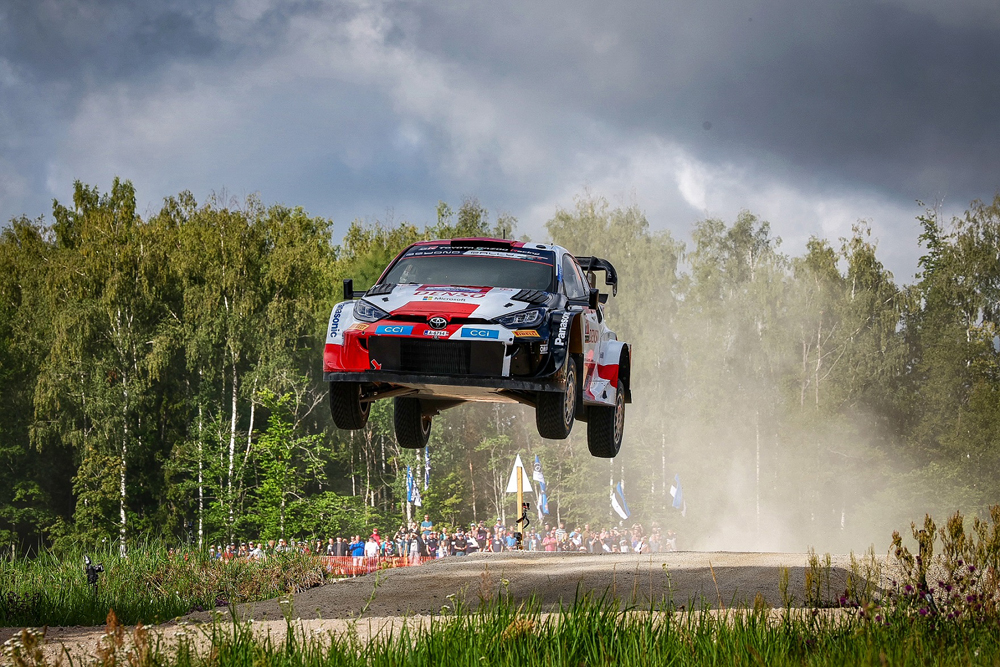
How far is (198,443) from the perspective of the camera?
40625mm

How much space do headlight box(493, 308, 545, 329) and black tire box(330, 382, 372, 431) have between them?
1280 mm

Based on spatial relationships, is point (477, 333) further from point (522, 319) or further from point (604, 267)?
point (604, 267)

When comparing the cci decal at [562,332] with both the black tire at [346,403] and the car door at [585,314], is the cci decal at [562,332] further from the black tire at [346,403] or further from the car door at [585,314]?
the black tire at [346,403]

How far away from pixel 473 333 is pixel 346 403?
1315 mm

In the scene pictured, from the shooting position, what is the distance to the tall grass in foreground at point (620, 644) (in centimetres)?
638

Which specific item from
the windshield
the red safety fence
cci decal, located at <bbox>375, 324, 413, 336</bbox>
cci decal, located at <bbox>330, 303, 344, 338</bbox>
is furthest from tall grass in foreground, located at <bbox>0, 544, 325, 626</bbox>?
cci decal, located at <bbox>375, 324, 413, 336</bbox>

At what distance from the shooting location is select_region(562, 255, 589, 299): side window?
28.0 ft

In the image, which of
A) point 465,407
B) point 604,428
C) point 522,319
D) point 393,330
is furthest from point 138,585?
point 465,407

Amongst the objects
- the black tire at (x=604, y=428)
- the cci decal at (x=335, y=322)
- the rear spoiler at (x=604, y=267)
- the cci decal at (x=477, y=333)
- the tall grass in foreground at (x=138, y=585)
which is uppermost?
the rear spoiler at (x=604, y=267)

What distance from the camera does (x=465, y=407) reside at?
164ft

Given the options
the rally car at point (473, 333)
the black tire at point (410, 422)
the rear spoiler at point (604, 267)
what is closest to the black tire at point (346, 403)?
the rally car at point (473, 333)

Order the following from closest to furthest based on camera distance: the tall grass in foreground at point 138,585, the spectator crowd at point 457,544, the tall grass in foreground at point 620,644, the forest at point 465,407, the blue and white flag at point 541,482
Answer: the tall grass in foreground at point 620,644
the tall grass in foreground at point 138,585
the blue and white flag at point 541,482
the spectator crowd at point 457,544
the forest at point 465,407

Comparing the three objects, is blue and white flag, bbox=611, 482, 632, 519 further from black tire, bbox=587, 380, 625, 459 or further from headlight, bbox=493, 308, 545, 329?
headlight, bbox=493, 308, 545, 329

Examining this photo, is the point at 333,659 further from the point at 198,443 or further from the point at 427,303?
the point at 198,443
